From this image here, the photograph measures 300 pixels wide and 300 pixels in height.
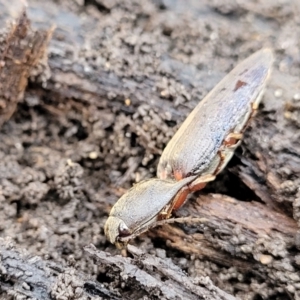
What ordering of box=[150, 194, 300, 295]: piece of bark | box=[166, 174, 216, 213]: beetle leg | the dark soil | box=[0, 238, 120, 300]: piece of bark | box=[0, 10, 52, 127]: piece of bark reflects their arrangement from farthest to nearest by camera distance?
1. box=[0, 10, 52, 127]: piece of bark
2. box=[166, 174, 216, 213]: beetle leg
3. the dark soil
4. box=[150, 194, 300, 295]: piece of bark
5. box=[0, 238, 120, 300]: piece of bark

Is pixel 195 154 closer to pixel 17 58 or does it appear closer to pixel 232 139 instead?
pixel 232 139

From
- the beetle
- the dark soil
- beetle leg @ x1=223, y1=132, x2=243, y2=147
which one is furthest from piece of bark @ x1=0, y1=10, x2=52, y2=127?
beetle leg @ x1=223, y1=132, x2=243, y2=147

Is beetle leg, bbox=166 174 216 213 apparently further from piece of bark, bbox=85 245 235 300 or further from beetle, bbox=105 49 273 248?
piece of bark, bbox=85 245 235 300

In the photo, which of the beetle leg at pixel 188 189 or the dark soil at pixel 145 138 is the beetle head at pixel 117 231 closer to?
the dark soil at pixel 145 138

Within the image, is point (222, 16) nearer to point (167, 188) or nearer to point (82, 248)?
point (167, 188)

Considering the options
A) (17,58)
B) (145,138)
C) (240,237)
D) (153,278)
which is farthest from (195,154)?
(17,58)

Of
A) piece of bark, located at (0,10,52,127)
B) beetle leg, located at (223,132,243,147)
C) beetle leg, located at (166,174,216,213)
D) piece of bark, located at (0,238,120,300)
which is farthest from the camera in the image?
piece of bark, located at (0,10,52,127)
